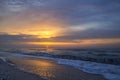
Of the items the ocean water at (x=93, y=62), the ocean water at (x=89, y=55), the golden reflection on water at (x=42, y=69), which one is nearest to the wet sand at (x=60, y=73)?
the golden reflection on water at (x=42, y=69)

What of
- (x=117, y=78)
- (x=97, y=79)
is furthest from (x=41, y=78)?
(x=117, y=78)

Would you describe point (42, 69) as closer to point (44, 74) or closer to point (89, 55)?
point (44, 74)

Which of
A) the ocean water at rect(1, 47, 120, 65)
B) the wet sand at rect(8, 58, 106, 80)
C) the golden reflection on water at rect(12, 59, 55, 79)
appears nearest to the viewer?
the wet sand at rect(8, 58, 106, 80)

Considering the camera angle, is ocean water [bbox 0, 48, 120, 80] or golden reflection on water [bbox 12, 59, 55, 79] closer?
golden reflection on water [bbox 12, 59, 55, 79]

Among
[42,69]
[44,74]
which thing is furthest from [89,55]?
→ [44,74]

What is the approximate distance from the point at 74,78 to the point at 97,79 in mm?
1804

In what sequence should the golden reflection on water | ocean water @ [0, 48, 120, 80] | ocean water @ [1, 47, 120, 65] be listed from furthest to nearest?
ocean water @ [1, 47, 120, 65] < ocean water @ [0, 48, 120, 80] < the golden reflection on water

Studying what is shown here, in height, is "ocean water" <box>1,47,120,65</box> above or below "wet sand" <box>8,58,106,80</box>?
above

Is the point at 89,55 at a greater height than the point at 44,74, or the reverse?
the point at 89,55

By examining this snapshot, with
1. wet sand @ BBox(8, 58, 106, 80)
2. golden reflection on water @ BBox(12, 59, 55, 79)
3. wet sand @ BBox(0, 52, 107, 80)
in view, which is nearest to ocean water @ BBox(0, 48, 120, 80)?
wet sand @ BBox(8, 58, 106, 80)

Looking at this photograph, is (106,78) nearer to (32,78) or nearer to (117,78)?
(117,78)

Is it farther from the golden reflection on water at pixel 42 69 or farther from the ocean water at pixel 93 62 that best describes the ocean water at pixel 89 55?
the golden reflection on water at pixel 42 69

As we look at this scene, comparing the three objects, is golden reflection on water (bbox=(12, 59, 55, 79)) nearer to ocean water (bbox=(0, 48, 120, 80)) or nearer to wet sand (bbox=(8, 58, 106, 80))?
wet sand (bbox=(8, 58, 106, 80))

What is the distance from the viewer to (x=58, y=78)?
15359 mm
